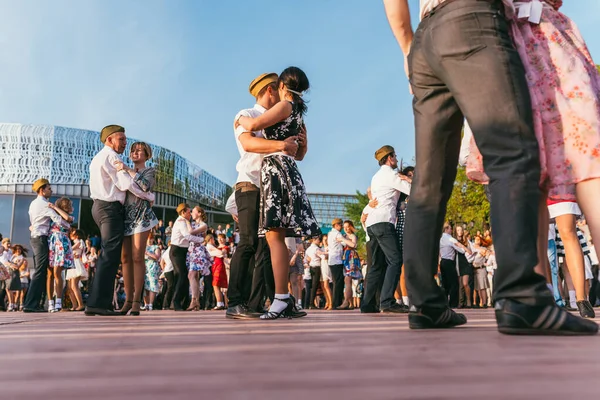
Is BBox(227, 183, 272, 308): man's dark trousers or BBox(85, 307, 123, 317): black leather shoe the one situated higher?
BBox(227, 183, 272, 308): man's dark trousers

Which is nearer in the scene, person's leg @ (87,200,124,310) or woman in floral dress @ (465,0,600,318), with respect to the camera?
woman in floral dress @ (465,0,600,318)

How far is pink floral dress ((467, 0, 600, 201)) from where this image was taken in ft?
7.57

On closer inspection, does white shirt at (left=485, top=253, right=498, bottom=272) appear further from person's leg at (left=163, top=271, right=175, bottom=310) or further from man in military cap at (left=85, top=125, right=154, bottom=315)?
man in military cap at (left=85, top=125, right=154, bottom=315)

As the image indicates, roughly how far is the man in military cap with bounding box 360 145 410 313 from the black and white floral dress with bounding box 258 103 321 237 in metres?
2.55

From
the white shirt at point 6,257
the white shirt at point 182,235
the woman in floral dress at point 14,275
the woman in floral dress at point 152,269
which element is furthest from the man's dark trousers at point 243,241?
the white shirt at point 6,257

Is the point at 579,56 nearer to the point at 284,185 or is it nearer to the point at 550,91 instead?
the point at 550,91

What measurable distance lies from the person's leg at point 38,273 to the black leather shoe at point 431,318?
7434 mm

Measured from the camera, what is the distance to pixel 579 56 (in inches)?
95.7

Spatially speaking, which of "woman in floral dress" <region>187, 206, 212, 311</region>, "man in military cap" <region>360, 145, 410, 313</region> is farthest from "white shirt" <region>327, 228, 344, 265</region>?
"man in military cap" <region>360, 145, 410, 313</region>

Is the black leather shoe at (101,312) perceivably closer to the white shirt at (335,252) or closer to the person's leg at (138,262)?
the person's leg at (138,262)

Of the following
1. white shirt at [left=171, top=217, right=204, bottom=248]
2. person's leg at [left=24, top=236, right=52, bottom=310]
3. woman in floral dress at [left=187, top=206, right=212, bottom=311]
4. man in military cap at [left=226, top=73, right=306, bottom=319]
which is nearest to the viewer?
man in military cap at [left=226, top=73, right=306, bottom=319]

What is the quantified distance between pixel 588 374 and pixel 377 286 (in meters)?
6.25

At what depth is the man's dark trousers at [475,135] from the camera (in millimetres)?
2004

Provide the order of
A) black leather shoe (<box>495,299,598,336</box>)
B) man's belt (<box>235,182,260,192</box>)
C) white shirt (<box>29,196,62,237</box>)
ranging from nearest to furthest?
black leather shoe (<box>495,299,598,336</box>)
man's belt (<box>235,182,260,192</box>)
white shirt (<box>29,196,62,237</box>)
